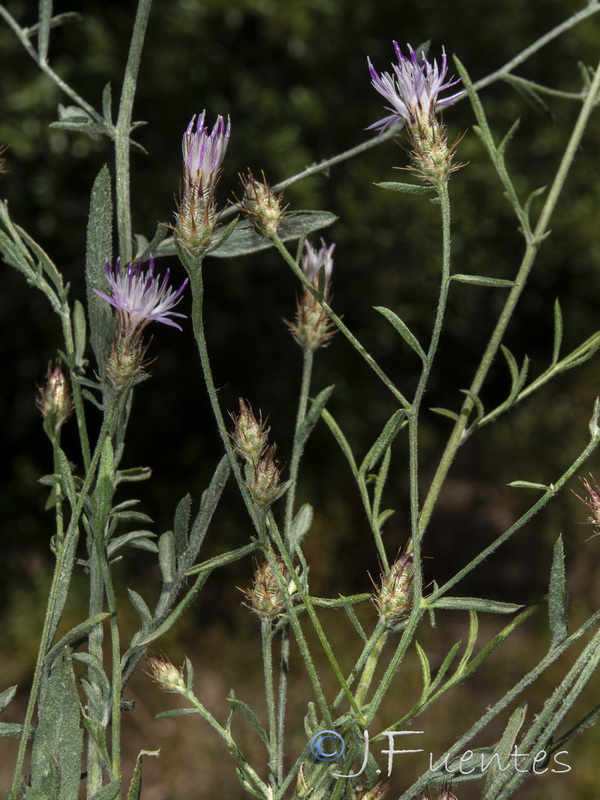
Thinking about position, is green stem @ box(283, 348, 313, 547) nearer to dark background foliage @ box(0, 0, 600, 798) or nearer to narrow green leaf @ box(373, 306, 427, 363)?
narrow green leaf @ box(373, 306, 427, 363)

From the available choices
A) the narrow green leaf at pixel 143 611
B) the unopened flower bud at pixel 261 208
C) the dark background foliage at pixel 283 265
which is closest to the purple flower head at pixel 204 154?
the unopened flower bud at pixel 261 208

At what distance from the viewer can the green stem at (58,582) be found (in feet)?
1.62

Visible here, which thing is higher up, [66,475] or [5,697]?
[66,475]

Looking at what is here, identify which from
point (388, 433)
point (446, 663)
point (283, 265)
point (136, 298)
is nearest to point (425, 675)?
point (446, 663)

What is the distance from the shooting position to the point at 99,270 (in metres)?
0.56

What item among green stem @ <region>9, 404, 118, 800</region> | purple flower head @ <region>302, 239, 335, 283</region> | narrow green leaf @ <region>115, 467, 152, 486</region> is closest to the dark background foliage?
purple flower head @ <region>302, 239, 335, 283</region>

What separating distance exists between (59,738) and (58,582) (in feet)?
0.27

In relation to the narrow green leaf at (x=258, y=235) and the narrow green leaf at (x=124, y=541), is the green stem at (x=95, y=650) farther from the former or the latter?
the narrow green leaf at (x=258, y=235)

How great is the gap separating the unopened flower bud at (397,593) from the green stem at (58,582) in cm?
16

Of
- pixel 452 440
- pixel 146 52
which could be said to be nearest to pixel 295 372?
pixel 146 52

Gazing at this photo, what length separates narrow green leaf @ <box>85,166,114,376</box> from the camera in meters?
0.55

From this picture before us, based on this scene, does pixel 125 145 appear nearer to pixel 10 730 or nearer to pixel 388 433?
pixel 388 433

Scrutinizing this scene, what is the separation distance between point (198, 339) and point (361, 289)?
2269 millimetres

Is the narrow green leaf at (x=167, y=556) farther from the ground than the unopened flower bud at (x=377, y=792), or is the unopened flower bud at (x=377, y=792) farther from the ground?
the narrow green leaf at (x=167, y=556)
